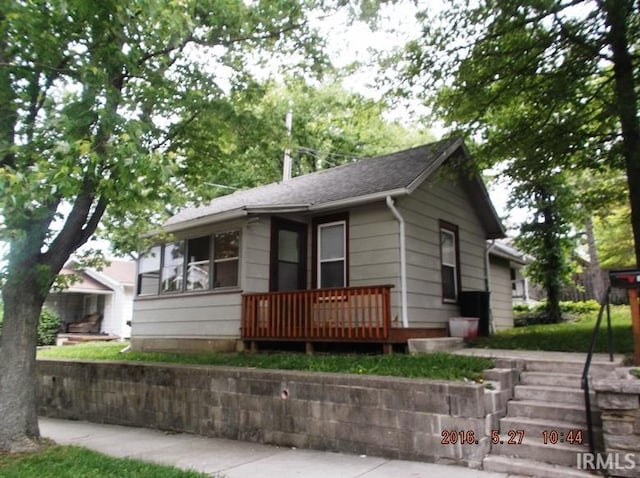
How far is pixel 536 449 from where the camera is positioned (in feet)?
16.5

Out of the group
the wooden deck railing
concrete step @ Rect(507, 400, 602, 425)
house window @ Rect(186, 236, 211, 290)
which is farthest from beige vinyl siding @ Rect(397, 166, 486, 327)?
house window @ Rect(186, 236, 211, 290)

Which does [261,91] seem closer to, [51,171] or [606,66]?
[51,171]

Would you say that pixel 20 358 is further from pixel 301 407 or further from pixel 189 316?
pixel 189 316

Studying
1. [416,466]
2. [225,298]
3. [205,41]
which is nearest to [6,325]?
[225,298]

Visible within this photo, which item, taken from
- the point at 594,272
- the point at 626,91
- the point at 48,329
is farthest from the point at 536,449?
the point at 48,329

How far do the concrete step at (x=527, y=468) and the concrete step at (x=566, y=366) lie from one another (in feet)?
5.37

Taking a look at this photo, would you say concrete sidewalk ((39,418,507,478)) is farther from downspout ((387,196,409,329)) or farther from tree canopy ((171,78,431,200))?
tree canopy ((171,78,431,200))

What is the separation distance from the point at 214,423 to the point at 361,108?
23.5ft

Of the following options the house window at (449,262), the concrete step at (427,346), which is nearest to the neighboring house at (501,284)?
the house window at (449,262)

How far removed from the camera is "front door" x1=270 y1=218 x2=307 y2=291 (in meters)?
10.4

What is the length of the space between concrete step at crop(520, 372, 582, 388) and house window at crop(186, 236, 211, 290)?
23.3ft

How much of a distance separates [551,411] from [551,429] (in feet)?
1.00

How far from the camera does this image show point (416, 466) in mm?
5254

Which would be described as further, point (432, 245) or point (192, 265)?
point (192, 265)
